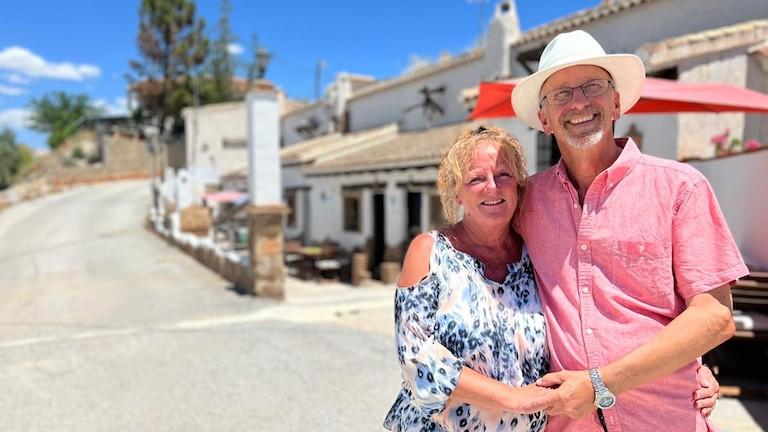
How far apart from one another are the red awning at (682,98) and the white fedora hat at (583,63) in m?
2.38

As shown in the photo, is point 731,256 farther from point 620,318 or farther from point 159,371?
point 159,371

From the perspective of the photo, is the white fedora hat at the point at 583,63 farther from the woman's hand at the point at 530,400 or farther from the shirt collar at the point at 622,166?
the woman's hand at the point at 530,400

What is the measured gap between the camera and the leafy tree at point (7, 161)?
119 ft

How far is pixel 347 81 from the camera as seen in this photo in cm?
2100

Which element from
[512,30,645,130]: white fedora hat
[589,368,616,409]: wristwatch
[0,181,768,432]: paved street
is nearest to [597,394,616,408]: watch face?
[589,368,616,409]: wristwatch

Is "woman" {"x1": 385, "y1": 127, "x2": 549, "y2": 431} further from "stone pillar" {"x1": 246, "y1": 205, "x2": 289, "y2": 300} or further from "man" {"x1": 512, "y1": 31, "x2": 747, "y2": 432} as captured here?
"stone pillar" {"x1": 246, "y1": 205, "x2": 289, "y2": 300}

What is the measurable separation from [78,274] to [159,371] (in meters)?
7.00

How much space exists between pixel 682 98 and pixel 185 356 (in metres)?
4.96

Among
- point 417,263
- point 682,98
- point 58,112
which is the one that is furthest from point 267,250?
point 58,112

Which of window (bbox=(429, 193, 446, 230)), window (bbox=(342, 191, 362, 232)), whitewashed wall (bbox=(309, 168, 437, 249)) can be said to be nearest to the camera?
window (bbox=(429, 193, 446, 230))

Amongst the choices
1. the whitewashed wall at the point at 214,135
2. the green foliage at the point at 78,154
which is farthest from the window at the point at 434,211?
the green foliage at the point at 78,154

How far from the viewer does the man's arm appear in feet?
4.53

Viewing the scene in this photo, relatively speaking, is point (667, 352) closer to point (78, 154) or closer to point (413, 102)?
point (413, 102)

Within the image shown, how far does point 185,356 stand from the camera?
16.8ft
